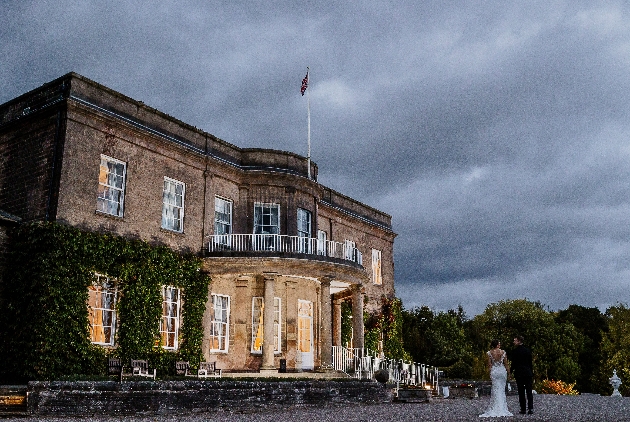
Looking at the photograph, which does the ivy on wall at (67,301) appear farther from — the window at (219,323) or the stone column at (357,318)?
the stone column at (357,318)

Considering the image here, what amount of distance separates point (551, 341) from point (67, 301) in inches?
1813

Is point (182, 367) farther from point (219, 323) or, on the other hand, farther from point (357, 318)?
point (357, 318)

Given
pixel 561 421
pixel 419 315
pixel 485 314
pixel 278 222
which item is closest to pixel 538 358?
pixel 419 315

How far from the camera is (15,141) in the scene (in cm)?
1841

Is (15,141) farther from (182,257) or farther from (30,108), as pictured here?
(182,257)

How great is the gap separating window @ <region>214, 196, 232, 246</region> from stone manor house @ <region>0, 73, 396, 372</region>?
39mm

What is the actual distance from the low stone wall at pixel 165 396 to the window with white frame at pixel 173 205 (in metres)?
7.25

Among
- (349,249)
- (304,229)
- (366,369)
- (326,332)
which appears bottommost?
(366,369)

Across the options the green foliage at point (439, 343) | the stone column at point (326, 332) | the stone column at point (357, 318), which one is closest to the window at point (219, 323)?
the stone column at point (326, 332)

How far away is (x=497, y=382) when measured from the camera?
43.4ft

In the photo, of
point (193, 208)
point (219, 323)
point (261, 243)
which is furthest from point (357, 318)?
point (193, 208)

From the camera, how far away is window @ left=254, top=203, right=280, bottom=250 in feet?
72.7

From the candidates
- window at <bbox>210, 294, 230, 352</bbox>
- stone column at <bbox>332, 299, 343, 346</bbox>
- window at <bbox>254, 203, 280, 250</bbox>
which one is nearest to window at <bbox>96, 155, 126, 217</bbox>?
window at <bbox>210, 294, 230, 352</bbox>

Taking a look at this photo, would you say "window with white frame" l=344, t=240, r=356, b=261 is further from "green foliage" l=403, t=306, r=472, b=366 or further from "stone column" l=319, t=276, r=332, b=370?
"green foliage" l=403, t=306, r=472, b=366
